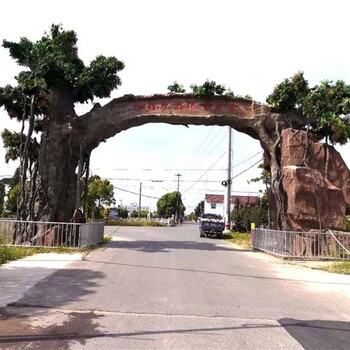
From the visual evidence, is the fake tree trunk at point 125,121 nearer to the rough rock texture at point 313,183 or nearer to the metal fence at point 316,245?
the rough rock texture at point 313,183

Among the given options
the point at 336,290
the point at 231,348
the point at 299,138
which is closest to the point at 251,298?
the point at 336,290

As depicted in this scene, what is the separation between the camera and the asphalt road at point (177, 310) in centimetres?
611

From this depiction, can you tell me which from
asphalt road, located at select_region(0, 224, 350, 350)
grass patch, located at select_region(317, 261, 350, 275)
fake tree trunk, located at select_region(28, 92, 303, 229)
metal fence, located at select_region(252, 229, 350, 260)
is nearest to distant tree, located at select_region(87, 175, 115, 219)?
fake tree trunk, located at select_region(28, 92, 303, 229)

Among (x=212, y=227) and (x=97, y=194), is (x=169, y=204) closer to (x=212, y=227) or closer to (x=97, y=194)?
(x=97, y=194)

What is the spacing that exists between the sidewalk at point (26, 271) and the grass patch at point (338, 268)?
26.6 ft

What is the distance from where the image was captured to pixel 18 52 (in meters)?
20.5

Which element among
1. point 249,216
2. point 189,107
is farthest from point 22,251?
point 249,216

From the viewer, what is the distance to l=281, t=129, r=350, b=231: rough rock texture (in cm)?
1886

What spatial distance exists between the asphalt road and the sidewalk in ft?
0.86

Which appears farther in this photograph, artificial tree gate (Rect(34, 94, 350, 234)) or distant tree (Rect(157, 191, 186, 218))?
distant tree (Rect(157, 191, 186, 218))

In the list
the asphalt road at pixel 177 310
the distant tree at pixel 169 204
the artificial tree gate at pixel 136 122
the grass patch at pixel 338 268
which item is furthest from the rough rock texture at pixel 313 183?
the distant tree at pixel 169 204

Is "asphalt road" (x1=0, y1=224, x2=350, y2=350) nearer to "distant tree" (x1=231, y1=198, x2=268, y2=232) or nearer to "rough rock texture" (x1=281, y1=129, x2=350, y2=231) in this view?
"rough rock texture" (x1=281, y1=129, x2=350, y2=231)

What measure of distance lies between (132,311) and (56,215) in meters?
14.3

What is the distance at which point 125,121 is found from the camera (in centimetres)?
2111
